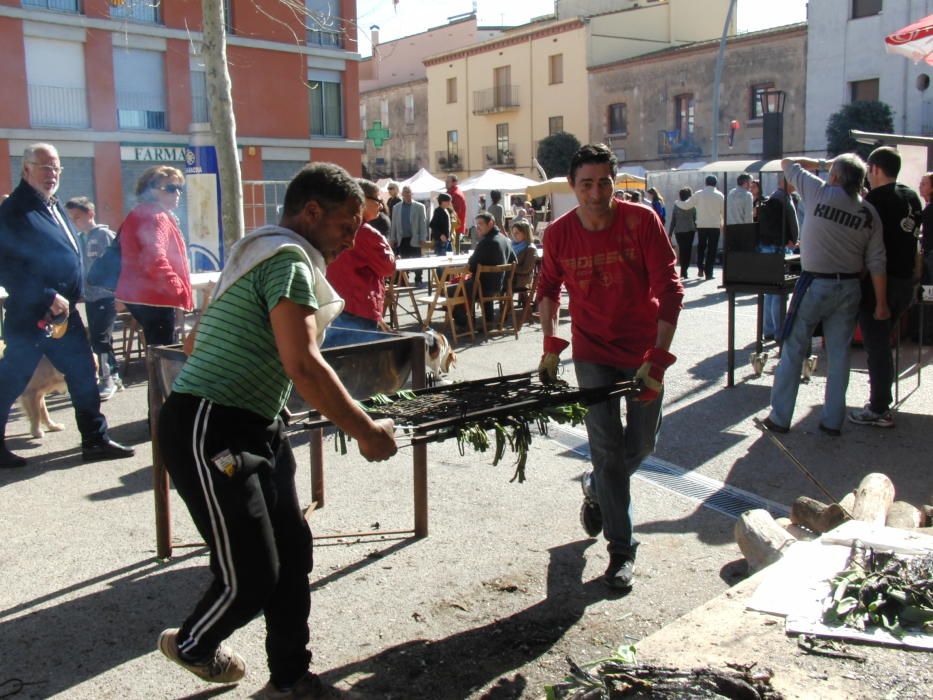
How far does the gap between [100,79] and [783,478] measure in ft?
89.7

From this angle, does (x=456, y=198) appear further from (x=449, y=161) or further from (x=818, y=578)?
(x=449, y=161)

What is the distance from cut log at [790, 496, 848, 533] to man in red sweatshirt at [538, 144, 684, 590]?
0.93 metres

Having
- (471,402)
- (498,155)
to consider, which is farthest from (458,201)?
(498,155)

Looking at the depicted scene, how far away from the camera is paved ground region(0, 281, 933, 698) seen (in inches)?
138

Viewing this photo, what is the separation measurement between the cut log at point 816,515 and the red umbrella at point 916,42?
660 centimetres

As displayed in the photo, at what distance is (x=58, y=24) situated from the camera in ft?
89.4

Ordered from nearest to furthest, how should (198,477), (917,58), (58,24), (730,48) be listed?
(198,477)
(917,58)
(58,24)
(730,48)

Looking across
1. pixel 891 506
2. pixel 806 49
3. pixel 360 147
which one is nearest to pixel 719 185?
pixel 806 49

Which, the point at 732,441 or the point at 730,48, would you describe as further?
the point at 730,48

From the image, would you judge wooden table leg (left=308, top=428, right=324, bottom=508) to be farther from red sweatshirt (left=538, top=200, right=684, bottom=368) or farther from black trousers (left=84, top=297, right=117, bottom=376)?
black trousers (left=84, top=297, right=117, bottom=376)

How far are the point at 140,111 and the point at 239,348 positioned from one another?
29.0 m

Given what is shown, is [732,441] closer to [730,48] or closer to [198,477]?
[198,477]

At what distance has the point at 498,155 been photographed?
50906 mm

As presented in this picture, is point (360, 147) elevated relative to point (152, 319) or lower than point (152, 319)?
elevated
